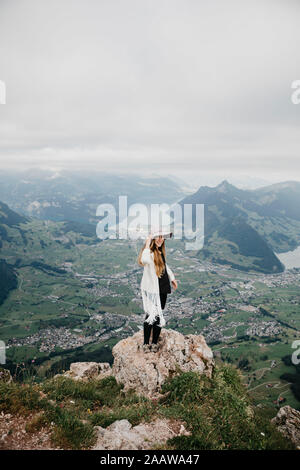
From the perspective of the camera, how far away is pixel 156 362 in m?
8.17

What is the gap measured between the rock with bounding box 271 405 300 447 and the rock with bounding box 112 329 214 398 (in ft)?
8.52

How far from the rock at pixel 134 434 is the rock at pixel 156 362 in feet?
6.05

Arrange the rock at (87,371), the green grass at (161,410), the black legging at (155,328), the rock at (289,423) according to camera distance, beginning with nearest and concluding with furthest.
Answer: the green grass at (161,410)
the rock at (289,423)
the black legging at (155,328)
the rock at (87,371)

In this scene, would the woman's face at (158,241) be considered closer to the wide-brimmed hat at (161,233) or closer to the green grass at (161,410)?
the wide-brimmed hat at (161,233)

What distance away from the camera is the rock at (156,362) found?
762cm

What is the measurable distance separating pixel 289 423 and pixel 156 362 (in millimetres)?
4764

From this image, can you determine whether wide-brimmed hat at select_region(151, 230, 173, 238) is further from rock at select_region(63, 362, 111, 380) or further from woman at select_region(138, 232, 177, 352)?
rock at select_region(63, 362, 111, 380)

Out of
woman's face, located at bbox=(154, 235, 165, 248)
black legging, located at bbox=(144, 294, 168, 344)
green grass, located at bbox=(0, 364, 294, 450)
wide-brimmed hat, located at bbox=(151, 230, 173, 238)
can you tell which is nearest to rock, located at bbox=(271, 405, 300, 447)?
green grass, located at bbox=(0, 364, 294, 450)

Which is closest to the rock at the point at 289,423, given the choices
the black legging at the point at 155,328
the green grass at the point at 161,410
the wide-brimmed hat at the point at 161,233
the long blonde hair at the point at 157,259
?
the green grass at the point at 161,410

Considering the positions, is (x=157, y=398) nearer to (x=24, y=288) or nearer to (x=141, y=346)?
(x=141, y=346)

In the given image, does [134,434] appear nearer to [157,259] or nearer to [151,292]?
[151,292]

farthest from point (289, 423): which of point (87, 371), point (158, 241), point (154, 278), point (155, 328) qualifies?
point (87, 371)
